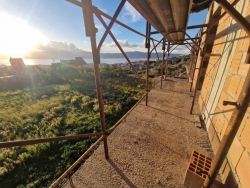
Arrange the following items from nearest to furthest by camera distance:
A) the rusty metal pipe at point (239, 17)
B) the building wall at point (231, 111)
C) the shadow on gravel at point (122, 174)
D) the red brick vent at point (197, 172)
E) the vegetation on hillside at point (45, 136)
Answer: the rusty metal pipe at point (239, 17)
the building wall at point (231, 111)
the red brick vent at point (197, 172)
the shadow on gravel at point (122, 174)
the vegetation on hillside at point (45, 136)

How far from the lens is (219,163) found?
63.4 inches

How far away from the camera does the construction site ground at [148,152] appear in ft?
7.60

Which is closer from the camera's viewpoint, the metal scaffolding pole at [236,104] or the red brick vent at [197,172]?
the metal scaffolding pole at [236,104]

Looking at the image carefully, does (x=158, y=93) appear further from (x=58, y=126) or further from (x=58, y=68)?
(x=58, y=68)

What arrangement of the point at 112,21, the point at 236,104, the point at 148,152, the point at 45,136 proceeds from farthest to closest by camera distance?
the point at 45,136 → the point at 148,152 → the point at 112,21 → the point at 236,104

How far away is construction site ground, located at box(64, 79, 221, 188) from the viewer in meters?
2.32

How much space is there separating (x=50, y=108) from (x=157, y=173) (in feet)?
30.1

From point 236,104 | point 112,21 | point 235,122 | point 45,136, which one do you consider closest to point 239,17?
point 236,104

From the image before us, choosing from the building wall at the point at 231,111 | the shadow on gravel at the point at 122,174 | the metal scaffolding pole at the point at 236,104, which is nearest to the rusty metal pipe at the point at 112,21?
the metal scaffolding pole at the point at 236,104

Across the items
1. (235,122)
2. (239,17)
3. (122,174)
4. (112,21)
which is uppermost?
(112,21)

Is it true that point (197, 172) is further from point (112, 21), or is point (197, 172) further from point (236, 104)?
point (112, 21)

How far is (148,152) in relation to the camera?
2.93 m

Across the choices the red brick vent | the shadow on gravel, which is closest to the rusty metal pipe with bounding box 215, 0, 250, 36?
the red brick vent

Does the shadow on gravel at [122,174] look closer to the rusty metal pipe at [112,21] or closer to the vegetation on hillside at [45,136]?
the vegetation on hillside at [45,136]
